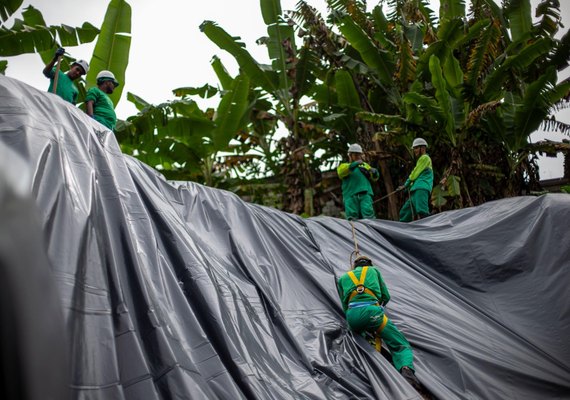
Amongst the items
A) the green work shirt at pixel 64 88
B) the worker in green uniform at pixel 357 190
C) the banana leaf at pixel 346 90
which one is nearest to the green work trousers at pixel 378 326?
the worker in green uniform at pixel 357 190

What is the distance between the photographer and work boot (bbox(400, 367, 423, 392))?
13.3 ft

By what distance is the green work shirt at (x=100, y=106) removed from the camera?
5.71 meters

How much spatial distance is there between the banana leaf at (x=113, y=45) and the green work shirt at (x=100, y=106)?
5.87 feet

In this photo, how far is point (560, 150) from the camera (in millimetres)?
8414

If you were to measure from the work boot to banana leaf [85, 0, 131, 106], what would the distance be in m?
5.51

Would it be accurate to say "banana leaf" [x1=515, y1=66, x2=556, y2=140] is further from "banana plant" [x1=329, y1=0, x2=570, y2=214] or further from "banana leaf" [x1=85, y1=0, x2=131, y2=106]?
"banana leaf" [x1=85, y1=0, x2=131, y2=106]

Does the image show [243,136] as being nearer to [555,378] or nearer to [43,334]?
[555,378]

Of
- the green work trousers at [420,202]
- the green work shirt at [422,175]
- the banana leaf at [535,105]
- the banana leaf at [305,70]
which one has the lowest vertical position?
the green work trousers at [420,202]

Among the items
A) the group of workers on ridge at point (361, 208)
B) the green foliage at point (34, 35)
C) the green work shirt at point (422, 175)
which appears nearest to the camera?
the group of workers on ridge at point (361, 208)

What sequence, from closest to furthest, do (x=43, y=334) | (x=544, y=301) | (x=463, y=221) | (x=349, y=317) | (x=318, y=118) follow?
1. (x=43, y=334)
2. (x=349, y=317)
3. (x=544, y=301)
4. (x=463, y=221)
5. (x=318, y=118)

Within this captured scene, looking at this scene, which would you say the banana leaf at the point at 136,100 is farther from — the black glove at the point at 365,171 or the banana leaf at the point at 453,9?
the banana leaf at the point at 453,9

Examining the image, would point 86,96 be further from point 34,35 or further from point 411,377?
point 411,377

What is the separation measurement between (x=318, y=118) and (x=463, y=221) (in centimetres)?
441

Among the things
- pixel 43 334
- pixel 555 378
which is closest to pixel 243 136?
pixel 555 378
